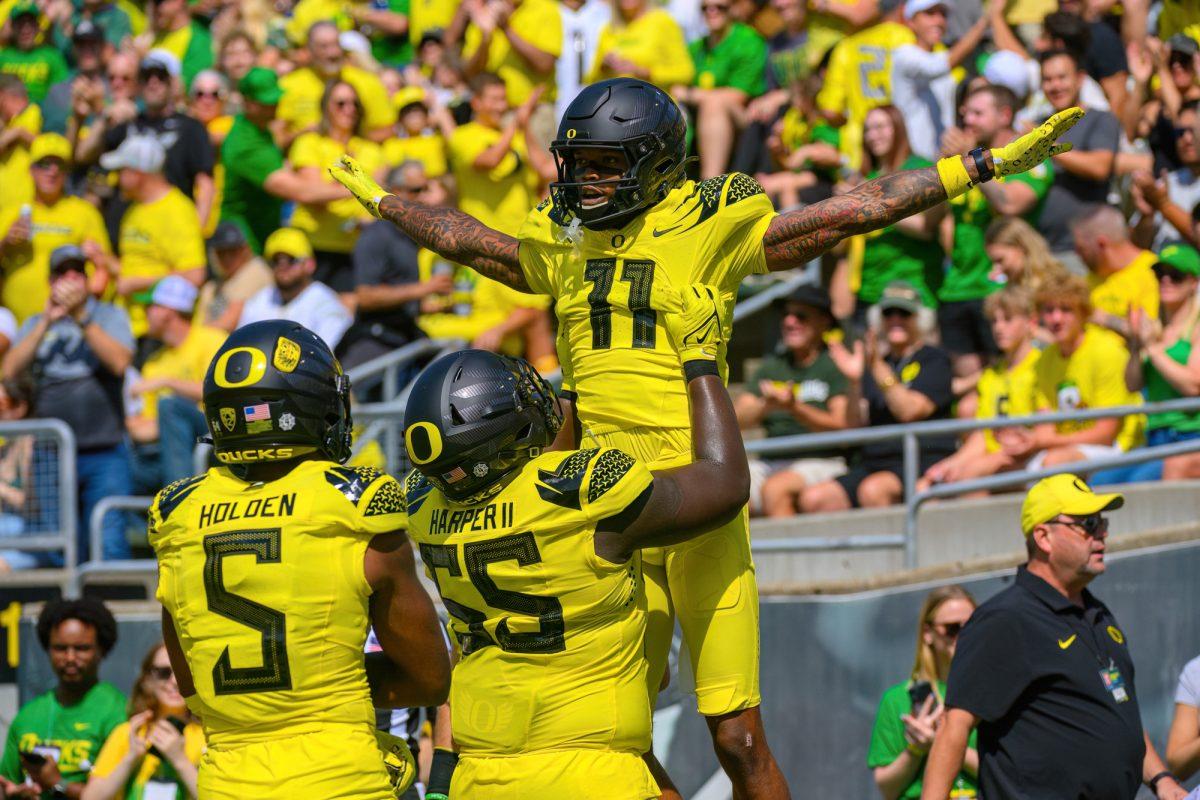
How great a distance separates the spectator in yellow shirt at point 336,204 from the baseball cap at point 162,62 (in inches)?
78.6

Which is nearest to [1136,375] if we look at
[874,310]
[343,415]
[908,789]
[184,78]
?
[874,310]

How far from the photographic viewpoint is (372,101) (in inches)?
541

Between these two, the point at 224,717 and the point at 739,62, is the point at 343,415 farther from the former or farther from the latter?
the point at 739,62

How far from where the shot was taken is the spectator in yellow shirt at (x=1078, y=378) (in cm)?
999

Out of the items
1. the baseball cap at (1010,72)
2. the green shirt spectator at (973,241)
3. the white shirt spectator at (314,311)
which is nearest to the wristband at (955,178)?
the green shirt spectator at (973,241)

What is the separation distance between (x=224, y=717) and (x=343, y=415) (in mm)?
907

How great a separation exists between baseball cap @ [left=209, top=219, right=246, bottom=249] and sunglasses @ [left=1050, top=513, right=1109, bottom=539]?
730 centimetres

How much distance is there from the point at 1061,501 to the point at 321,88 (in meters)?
8.50

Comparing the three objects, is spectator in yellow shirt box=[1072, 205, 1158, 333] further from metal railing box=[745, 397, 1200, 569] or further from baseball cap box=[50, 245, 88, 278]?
baseball cap box=[50, 245, 88, 278]

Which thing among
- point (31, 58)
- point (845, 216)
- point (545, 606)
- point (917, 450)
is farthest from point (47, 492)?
point (31, 58)

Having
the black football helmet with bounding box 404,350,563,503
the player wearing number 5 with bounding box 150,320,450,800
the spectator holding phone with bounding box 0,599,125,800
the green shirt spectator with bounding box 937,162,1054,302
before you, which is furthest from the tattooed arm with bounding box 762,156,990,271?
the green shirt spectator with bounding box 937,162,1054,302

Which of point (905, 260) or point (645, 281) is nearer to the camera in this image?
point (645, 281)

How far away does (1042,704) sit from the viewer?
6645mm

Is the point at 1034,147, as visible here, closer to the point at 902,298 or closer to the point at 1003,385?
the point at 1003,385
